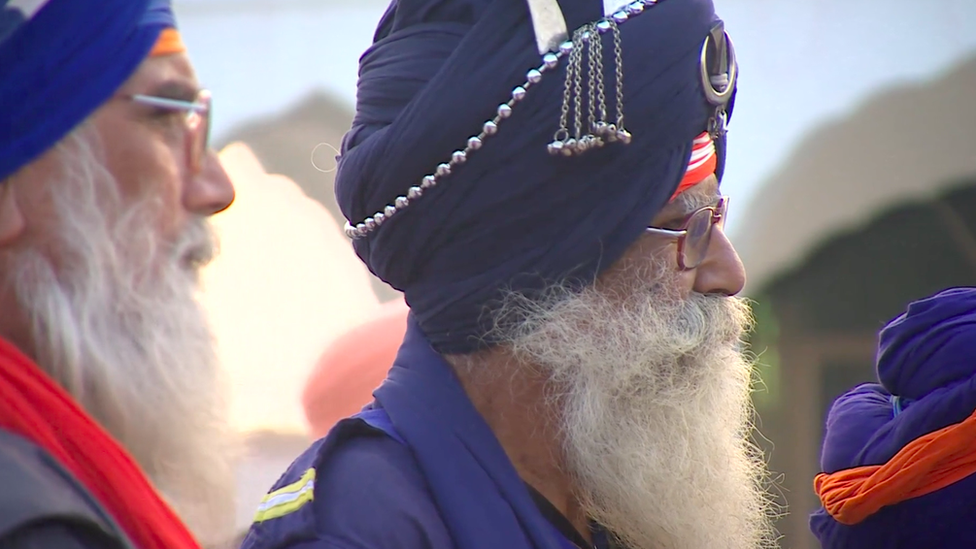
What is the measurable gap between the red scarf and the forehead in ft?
1.22

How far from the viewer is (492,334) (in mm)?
1922

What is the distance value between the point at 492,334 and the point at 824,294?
8.28 feet

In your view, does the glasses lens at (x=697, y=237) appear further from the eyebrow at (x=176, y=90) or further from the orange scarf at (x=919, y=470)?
the eyebrow at (x=176, y=90)

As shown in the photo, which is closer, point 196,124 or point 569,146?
point 196,124

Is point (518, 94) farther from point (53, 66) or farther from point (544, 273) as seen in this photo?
point (53, 66)

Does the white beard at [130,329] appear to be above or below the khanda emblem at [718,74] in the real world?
below

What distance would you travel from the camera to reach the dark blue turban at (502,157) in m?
1.83

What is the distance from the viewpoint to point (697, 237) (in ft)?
6.51

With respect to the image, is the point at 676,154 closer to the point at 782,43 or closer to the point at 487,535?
the point at 487,535

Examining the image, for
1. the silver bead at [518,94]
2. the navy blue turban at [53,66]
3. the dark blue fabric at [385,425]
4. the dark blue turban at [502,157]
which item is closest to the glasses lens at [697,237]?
the dark blue turban at [502,157]

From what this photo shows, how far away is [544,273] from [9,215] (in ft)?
3.07

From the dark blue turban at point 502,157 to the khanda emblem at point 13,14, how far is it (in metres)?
0.70

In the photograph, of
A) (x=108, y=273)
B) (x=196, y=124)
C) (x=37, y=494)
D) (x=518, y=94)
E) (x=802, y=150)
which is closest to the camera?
(x=37, y=494)

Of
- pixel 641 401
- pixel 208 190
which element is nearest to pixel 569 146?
pixel 641 401
